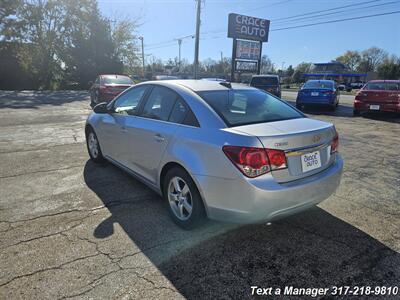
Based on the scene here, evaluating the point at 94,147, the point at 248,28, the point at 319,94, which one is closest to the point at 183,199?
the point at 94,147

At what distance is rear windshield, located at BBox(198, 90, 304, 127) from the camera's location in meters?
2.96

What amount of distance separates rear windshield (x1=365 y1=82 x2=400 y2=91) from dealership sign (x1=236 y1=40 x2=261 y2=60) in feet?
34.0

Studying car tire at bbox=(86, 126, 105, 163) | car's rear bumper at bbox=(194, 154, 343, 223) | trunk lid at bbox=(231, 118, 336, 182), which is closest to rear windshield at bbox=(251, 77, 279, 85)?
car tire at bbox=(86, 126, 105, 163)

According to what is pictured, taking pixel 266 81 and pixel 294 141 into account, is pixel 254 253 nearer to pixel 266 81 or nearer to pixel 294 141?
pixel 294 141

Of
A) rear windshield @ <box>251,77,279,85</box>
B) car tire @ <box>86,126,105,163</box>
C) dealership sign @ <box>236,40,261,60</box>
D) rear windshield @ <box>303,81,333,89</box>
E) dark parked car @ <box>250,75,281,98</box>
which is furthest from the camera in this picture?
dealership sign @ <box>236,40,261,60</box>

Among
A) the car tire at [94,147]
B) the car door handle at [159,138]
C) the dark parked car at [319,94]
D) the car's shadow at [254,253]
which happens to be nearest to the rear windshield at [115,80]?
the dark parked car at [319,94]

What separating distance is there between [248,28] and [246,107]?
19062 millimetres

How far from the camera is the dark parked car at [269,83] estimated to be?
15.8 metres

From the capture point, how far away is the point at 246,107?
326 centimetres

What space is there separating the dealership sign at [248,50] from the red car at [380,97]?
33.9 feet

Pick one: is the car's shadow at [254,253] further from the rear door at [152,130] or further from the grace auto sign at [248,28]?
the grace auto sign at [248,28]

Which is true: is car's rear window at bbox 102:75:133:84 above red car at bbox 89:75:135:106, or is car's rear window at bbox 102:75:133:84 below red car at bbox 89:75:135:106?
above

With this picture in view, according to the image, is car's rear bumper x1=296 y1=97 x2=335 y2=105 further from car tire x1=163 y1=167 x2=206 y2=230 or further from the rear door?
car tire x1=163 y1=167 x2=206 y2=230

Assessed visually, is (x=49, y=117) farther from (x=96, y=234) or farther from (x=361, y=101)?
(x=361, y=101)
